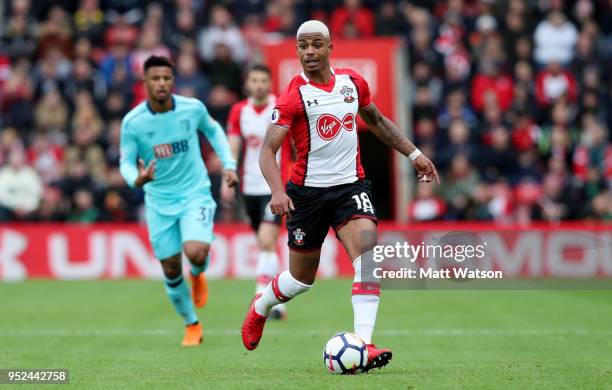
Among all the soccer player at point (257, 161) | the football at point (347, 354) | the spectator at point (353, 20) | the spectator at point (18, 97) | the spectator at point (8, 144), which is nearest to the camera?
the football at point (347, 354)

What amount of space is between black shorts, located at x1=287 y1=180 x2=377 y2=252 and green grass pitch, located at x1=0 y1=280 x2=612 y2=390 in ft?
3.29

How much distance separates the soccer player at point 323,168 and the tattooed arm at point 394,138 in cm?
1

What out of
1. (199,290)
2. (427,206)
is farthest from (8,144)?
(199,290)

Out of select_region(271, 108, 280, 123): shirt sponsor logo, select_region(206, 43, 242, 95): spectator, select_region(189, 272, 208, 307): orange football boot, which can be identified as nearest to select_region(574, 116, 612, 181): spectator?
select_region(206, 43, 242, 95): spectator

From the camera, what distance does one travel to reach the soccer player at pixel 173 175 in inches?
423

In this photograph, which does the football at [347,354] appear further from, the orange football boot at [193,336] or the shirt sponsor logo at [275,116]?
the orange football boot at [193,336]

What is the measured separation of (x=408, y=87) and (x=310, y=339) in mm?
11806

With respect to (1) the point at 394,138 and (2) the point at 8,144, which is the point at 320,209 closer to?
(1) the point at 394,138

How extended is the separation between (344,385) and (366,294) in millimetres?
997

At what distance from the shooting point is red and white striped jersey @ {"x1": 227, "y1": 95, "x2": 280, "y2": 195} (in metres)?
13.6

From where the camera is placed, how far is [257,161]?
13789 mm

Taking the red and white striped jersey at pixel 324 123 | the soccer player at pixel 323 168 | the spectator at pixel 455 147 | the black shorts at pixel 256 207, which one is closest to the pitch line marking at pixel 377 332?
the black shorts at pixel 256 207

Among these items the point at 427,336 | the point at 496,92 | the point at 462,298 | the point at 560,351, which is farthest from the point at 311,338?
the point at 496,92

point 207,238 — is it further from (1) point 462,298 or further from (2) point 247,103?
(1) point 462,298
